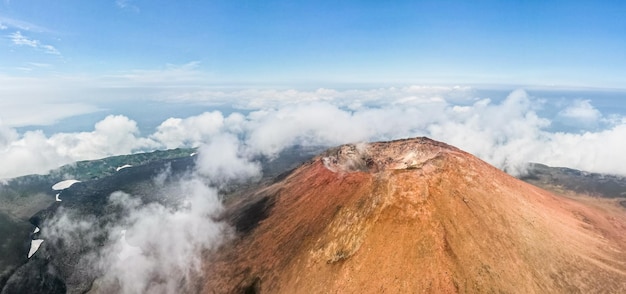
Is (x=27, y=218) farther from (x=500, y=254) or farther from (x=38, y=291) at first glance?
(x=500, y=254)

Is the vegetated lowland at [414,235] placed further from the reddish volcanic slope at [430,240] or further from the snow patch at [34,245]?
the snow patch at [34,245]

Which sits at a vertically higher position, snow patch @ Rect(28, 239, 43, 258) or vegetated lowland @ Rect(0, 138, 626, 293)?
vegetated lowland @ Rect(0, 138, 626, 293)

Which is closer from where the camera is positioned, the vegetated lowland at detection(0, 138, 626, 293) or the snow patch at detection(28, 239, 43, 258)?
the vegetated lowland at detection(0, 138, 626, 293)

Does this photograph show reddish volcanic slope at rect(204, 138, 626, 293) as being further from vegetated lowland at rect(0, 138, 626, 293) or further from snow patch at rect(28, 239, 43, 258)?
snow patch at rect(28, 239, 43, 258)

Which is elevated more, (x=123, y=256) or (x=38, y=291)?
(x=123, y=256)

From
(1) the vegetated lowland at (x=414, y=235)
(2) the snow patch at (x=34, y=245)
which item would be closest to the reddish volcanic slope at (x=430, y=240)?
(1) the vegetated lowland at (x=414, y=235)

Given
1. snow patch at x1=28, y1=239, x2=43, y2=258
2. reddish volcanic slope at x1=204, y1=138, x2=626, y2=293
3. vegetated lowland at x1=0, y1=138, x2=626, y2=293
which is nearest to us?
reddish volcanic slope at x1=204, y1=138, x2=626, y2=293

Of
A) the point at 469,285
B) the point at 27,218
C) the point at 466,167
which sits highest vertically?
the point at 466,167

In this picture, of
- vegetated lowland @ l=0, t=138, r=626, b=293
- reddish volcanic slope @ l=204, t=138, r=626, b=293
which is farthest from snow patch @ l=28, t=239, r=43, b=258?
reddish volcanic slope @ l=204, t=138, r=626, b=293

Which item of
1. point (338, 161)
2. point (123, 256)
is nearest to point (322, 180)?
point (338, 161)
